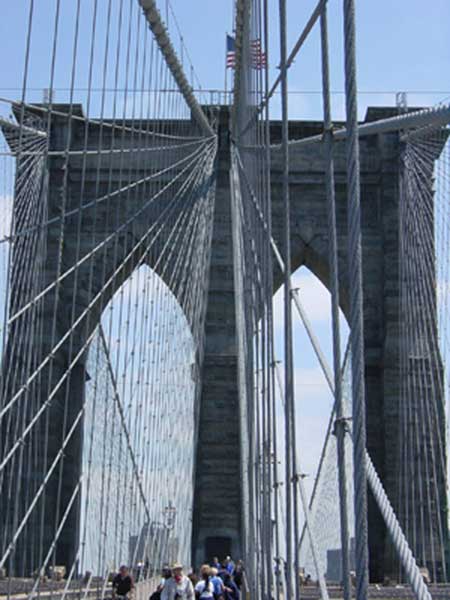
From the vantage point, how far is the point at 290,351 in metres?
6.58

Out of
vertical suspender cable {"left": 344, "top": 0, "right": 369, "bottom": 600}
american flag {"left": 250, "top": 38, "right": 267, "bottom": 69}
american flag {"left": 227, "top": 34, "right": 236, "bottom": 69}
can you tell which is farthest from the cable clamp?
american flag {"left": 227, "top": 34, "right": 236, "bottom": 69}

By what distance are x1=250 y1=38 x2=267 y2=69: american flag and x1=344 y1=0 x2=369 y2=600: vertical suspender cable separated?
691 cm

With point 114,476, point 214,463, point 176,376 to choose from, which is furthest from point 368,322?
point 114,476

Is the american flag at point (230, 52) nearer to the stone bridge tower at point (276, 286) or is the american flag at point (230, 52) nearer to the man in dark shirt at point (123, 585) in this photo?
the stone bridge tower at point (276, 286)

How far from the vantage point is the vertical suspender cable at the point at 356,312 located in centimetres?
429

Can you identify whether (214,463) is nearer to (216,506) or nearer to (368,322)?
(216,506)

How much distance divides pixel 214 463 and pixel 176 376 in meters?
6.55

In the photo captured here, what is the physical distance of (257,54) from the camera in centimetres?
1262

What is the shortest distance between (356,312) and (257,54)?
8.45m

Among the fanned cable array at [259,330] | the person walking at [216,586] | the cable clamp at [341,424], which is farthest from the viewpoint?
the person walking at [216,586]

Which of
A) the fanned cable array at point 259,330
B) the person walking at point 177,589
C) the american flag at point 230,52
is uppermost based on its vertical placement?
the american flag at point 230,52

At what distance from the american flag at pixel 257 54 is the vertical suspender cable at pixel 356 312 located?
6.91 metres

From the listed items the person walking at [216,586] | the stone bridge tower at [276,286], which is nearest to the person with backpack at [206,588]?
the person walking at [216,586]

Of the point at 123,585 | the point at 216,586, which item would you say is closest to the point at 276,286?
the point at 216,586
